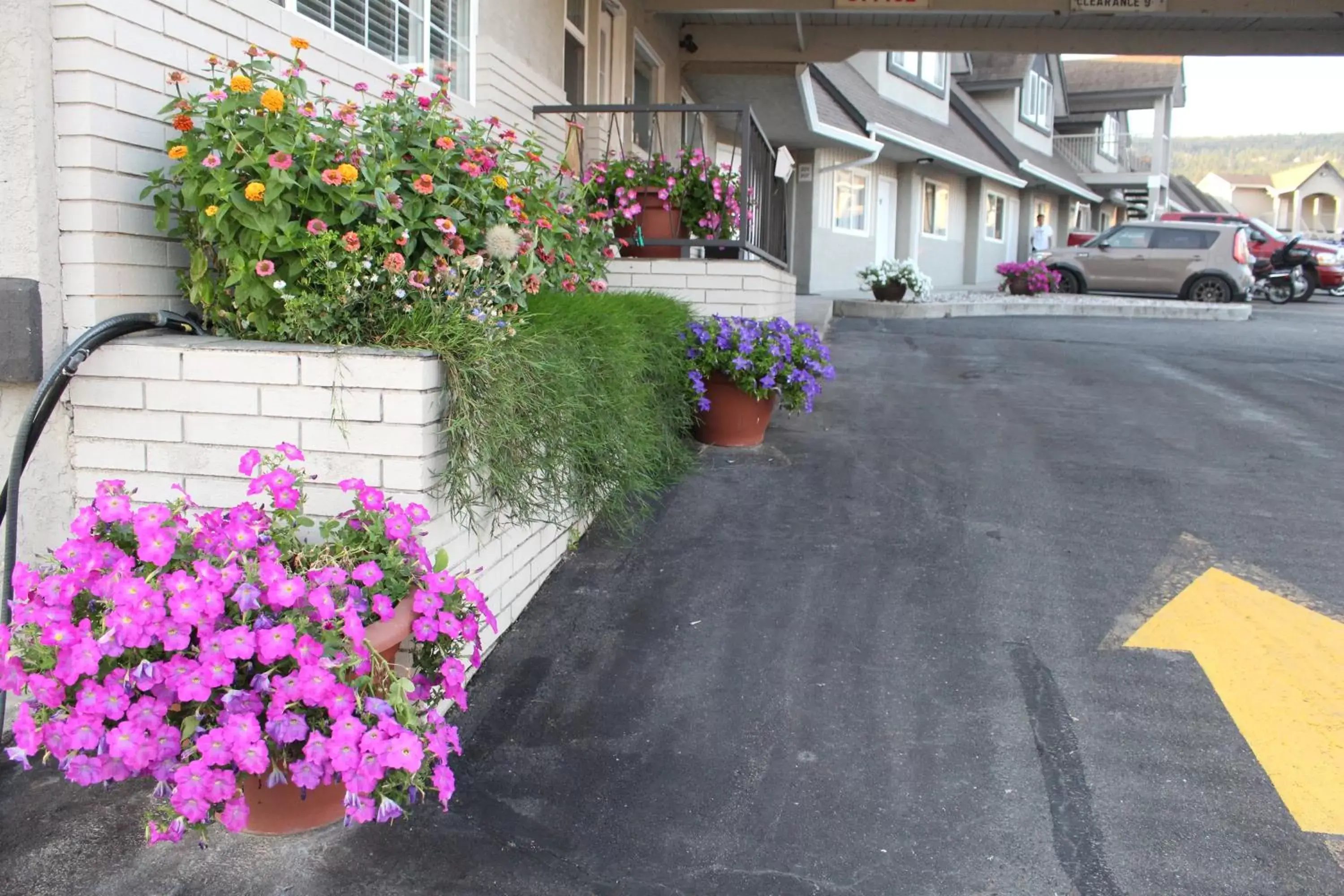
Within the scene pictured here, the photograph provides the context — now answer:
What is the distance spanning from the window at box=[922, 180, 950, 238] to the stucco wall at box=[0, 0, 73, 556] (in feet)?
70.5

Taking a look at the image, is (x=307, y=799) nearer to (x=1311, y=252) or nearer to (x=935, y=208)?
(x=935, y=208)

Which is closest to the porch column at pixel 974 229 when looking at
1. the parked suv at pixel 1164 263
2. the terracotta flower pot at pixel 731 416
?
the parked suv at pixel 1164 263

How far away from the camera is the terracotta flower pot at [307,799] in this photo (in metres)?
2.90

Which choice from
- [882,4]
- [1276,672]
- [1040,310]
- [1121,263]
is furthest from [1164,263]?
[1276,672]

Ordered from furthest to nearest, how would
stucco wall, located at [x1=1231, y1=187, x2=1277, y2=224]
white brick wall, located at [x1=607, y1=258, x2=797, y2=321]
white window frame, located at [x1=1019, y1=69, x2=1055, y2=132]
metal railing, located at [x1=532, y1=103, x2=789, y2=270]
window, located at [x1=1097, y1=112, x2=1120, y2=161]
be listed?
stucco wall, located at [x1=1231, y1=187, x2=1277, y2=224], window, located at [x1=1097, y1=112, x2=1120, y2=161], white window frame, located at [x1=1019, y1=69, x2=1055, y2=132], metal railing, located at [x1=532, y1=103, x2=789, y2=270], white brick wall, located at [x1=607, y1=258, x2=797, y2=321]

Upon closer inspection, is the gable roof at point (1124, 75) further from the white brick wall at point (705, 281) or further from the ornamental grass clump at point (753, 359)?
the ornamental grass clump at point (753, 359)

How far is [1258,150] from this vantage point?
170500mm

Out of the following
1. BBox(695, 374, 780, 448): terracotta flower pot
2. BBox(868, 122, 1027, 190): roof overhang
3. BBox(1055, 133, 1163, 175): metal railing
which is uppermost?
BBox(1055, 133, 1163, 175): metal railing

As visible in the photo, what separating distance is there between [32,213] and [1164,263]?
19.0 m

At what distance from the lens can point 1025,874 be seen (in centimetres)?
288

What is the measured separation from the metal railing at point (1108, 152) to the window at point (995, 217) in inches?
198

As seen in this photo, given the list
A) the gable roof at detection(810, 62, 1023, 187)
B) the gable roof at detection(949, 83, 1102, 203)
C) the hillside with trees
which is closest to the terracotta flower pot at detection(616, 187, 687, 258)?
the gable roof at detection(810, 62, 1023, 187)

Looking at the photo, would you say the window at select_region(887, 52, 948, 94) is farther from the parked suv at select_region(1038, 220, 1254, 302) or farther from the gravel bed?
the parked suv at select_region(1038, 220, 1254, 302)

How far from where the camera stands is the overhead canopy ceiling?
984cm
